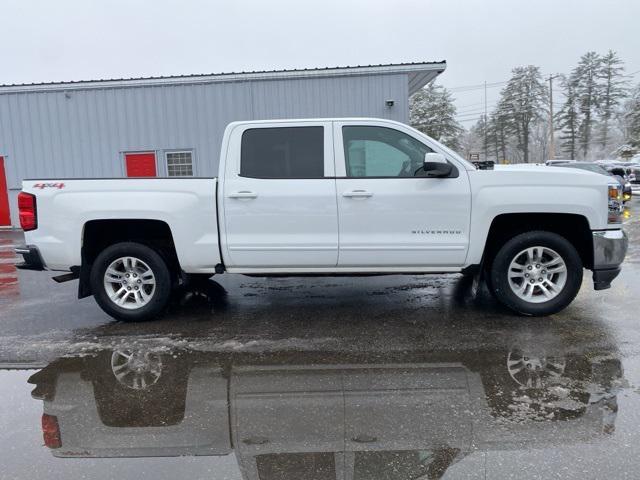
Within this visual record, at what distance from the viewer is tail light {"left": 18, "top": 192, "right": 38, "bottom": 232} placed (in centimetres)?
550

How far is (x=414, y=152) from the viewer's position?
5.42m

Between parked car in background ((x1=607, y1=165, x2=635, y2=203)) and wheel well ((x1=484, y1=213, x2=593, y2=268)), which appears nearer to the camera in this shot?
wheel well ((x1=484, y1=213, x2=593, y2=268))

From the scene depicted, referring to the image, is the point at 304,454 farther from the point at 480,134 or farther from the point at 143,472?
the point at 480,134

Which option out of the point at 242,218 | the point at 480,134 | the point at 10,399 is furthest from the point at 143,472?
the point at 480,134

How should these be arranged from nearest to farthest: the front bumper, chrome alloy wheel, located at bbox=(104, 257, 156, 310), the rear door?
the front bumper, the rear door, chrome alloy wheel, located at bbox=(104, 257, 156, 310)

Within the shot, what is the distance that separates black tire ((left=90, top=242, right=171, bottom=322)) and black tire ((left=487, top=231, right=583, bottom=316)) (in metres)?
3.45

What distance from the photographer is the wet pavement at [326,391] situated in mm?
2975

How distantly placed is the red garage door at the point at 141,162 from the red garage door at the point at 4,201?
3.88m

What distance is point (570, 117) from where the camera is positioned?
70938mm

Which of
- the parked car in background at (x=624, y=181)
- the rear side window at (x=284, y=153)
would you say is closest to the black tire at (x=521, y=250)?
the rear side window at (x=284, y=153)

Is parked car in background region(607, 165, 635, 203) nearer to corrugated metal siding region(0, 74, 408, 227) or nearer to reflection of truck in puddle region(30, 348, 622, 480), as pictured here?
corrugated metal siding region(0, 74, 408, 227)

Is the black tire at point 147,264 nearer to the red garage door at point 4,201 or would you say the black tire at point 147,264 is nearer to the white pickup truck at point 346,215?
the white pickup truck at point 346,215

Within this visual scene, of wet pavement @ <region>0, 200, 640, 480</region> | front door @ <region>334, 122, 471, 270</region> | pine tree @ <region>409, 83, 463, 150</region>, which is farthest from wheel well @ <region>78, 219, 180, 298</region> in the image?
pine tree @ <region>409, 83, 463, 150</region>

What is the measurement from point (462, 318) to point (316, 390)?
2313 millimetres
